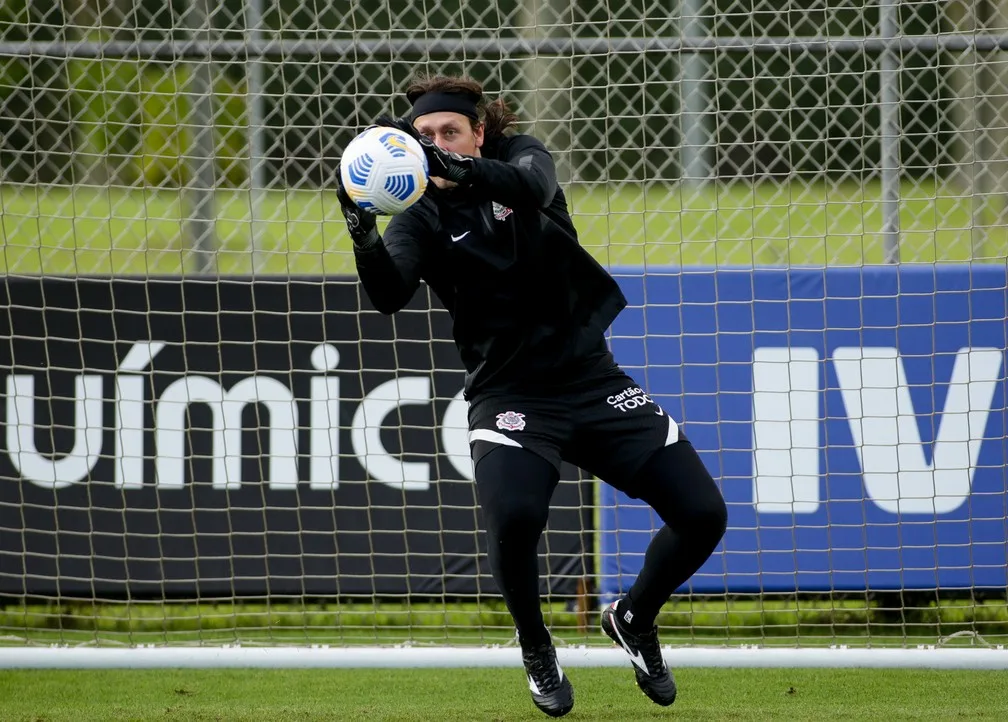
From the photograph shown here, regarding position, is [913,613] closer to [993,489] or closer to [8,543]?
[993,489]

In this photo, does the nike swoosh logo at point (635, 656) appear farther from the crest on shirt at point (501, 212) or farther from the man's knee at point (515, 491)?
the crest on shirt at point (501, 212)

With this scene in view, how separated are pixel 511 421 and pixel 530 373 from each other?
15 centimetres

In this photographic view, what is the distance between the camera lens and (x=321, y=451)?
18.4 ft

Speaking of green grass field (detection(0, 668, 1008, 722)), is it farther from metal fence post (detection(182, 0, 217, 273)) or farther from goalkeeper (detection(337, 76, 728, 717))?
metal fence post (detection(182, 0, 217, 273))

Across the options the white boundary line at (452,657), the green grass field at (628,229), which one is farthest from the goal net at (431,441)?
the green grass field at (628,229)

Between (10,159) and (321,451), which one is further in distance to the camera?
(10,159)

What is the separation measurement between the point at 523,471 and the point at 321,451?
88.0 inches

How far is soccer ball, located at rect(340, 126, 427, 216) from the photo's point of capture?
125 inches

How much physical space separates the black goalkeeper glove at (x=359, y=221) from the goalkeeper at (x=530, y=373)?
198 millimetres

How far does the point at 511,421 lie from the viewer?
143 inches

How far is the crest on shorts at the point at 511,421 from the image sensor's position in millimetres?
3615

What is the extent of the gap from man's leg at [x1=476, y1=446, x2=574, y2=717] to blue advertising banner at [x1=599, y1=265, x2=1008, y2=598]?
1808mm

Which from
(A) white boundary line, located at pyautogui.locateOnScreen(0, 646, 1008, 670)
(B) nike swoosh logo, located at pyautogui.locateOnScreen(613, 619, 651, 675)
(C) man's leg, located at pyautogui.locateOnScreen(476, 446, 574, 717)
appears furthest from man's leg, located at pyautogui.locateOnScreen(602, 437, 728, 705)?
(A) white boundary line, located at pyautogui.locateOnScreen(0, 646, 1008, 670)

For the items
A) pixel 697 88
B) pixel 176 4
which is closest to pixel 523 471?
pixel 697 88
